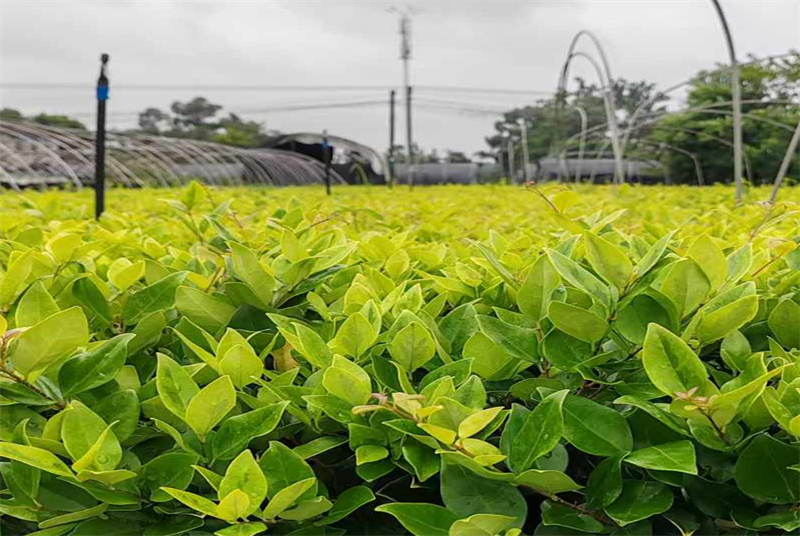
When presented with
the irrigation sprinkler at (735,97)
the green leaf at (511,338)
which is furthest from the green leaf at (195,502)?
the irrigation sprinkler at (735,97)

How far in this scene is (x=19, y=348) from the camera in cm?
72

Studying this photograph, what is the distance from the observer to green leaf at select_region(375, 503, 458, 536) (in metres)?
0.65

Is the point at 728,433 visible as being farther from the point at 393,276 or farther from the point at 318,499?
the point at 393,276

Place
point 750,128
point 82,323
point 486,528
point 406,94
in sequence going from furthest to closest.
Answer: point 406,94 → point 750,128 → point 82,323 → point 486,528

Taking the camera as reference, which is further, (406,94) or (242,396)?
(406,94)

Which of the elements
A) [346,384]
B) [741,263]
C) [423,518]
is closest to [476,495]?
[423,518]

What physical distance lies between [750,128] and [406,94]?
13.1 metres

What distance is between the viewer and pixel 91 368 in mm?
772

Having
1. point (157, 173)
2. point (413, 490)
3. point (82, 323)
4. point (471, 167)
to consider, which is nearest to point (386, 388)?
point (413, 490)

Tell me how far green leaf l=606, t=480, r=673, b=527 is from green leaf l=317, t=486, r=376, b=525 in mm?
228

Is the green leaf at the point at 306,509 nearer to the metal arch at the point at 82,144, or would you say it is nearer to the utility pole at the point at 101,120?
the utility pole at the point at 101,120

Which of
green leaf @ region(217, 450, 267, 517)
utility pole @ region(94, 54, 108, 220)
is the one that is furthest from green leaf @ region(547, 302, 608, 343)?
utility pole @ region(94, 54, 108, 220)

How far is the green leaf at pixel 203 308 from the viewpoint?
943mm

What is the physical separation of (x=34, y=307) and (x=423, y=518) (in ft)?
1.69
